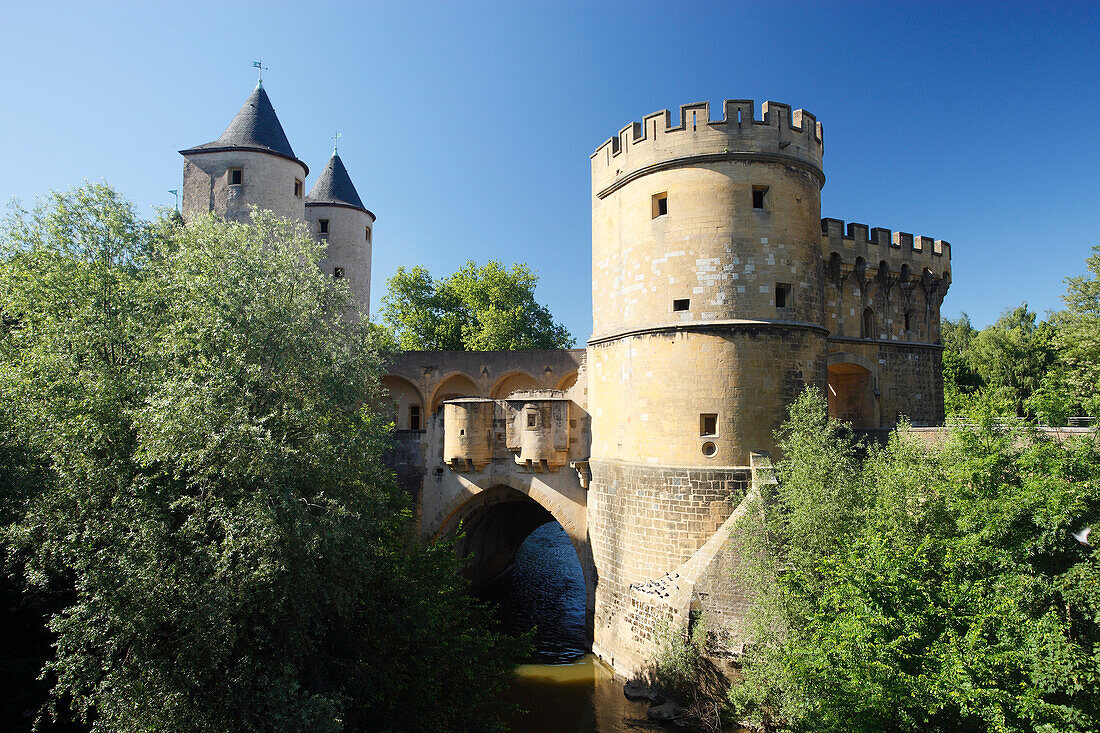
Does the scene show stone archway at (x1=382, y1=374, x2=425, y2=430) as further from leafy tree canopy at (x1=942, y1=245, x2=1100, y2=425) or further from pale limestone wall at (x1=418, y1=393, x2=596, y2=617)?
leafy tree canopy at (x1=942, y1=245, x2=1100, y2=425)

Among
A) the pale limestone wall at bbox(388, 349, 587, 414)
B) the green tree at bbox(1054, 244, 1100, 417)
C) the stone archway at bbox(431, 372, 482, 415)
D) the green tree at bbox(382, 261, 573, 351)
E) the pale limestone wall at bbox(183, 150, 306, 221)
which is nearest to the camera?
the green tree at bbox(1054, 244, 1100, 417)

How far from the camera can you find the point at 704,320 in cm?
1417

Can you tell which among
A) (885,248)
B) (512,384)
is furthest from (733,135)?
(512,384)

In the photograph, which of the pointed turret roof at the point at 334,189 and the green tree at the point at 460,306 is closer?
the pointed turret roof at the point at 334,189

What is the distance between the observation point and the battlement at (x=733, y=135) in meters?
14.3

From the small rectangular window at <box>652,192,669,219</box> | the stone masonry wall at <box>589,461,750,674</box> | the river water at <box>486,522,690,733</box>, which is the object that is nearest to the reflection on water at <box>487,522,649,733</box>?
the river water at <box>486,522,690,733</box>

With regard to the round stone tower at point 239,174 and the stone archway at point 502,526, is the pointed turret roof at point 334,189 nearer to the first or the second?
the round stone tower at point 239,174

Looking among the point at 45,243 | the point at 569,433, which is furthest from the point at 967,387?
the point at 45,243

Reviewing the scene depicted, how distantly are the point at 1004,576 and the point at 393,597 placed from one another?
32.0 ft

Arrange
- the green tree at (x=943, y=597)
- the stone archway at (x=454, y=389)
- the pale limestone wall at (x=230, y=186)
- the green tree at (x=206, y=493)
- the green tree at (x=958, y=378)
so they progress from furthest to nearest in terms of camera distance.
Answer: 1. the green tree at (x=958, y=378)
2. the stone archway at (x=454, y=389)
3. the pale limestone wall at (x=230, y=186)
4. the green tree at (x=943, y=597)
5. the green tree at (x=206, y=493)

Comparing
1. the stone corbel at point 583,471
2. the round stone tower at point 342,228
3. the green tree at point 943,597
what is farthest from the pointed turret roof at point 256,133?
the green tree at point 943,597

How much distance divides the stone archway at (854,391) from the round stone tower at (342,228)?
765 inches

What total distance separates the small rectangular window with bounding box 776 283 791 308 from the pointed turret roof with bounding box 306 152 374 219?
2040 centimetres

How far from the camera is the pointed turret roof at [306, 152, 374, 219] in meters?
27.8
